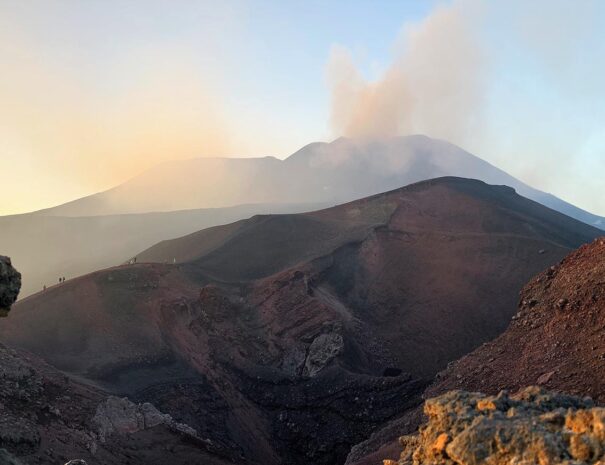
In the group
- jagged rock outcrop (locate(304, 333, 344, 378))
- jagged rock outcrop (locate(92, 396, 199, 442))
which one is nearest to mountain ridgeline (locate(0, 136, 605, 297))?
jagged rock outcrop (locate(304, 333, 344, 378))

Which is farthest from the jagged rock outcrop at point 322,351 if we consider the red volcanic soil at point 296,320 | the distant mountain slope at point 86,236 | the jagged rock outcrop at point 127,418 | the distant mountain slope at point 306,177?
the distant mountain slope at point 306,177

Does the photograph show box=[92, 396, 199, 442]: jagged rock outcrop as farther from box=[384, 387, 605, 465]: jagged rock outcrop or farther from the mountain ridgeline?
the mountain ridgeline

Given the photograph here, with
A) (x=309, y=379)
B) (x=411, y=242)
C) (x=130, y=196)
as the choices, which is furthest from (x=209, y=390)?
(x=130, y=196)

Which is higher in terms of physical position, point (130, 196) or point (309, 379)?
point (130, 196)

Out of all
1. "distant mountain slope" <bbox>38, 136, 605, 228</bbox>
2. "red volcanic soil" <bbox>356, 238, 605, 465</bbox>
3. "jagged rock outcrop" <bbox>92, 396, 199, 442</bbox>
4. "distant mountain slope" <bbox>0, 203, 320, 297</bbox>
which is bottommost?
"jagged rock outcrop" <bbox>92, 396, 199, 442</bbox>

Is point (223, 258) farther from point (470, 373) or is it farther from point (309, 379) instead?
point (470, 373)

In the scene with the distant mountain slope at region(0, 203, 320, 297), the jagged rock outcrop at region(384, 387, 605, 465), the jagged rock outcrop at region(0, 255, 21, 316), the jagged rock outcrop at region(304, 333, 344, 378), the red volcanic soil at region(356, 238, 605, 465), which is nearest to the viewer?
the jagged rock outcrop at region(384, 387, 605, 465)

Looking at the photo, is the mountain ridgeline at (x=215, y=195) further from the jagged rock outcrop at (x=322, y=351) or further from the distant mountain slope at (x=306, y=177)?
the jagged rock outcrop at (x=322, y=351)
